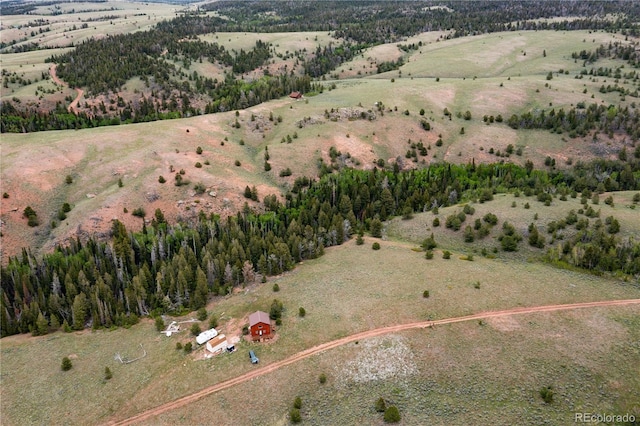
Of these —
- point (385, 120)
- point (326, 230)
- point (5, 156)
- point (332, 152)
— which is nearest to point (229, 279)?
point (326, 230)

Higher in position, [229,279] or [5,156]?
[5,156]

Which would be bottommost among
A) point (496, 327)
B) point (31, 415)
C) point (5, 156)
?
point (31, 415)

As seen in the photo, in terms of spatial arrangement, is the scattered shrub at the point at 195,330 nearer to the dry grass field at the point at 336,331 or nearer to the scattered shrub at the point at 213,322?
the scattered shrub at the point at 213,322

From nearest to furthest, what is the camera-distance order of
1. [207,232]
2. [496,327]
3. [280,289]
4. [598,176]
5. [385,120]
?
[496,327], [280,289], [207,232], [598,176], [385,120]

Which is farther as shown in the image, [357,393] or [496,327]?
[496,327]

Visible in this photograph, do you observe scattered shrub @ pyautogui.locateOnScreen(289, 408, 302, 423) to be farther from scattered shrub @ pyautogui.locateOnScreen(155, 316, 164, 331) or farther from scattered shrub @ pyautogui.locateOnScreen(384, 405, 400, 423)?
scattered shrub @ pyautogui.locateOnScreen(155, 316, 164, 331)

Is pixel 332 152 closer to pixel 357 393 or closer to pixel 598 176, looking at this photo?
pixel 598 176

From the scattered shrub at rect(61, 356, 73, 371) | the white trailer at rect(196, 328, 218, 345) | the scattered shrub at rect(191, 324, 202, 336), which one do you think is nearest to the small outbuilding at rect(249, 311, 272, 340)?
the white trailer at rect(196, 328, 218, 345)

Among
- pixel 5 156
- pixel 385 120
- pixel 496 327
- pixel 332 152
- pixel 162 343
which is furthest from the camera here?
pixel 385 120
